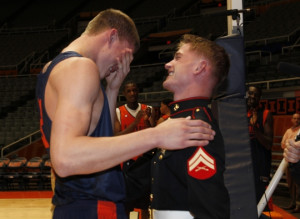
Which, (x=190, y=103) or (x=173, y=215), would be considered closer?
(x=173, y=215)

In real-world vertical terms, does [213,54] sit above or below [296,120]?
above

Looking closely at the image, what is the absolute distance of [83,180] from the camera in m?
1.80

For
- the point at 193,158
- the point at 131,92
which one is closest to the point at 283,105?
the point at 131,92

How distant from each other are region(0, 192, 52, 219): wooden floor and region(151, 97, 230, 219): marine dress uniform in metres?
5.01

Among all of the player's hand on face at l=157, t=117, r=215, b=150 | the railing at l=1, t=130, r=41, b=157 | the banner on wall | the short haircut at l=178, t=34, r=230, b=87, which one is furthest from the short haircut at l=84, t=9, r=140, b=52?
the railing at l=1, t=130, r=41, b=157

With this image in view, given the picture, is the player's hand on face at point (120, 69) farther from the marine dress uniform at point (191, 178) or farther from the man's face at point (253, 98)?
the man's face at point (253, 98)

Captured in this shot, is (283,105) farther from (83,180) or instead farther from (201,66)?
(83,180)

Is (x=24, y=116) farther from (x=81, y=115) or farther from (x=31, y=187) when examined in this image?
(x=81, y=115)

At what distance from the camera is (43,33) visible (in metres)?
22.9

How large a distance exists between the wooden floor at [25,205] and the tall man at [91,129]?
520cm

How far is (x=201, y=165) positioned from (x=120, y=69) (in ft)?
2.29

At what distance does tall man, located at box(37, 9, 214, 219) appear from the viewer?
154 centimetres

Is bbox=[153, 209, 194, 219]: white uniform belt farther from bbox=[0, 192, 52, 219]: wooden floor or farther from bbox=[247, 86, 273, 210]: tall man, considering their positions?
bbox=[0, 192, 52, 219]: wooden floor

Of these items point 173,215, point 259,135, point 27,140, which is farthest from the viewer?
point 27,140
